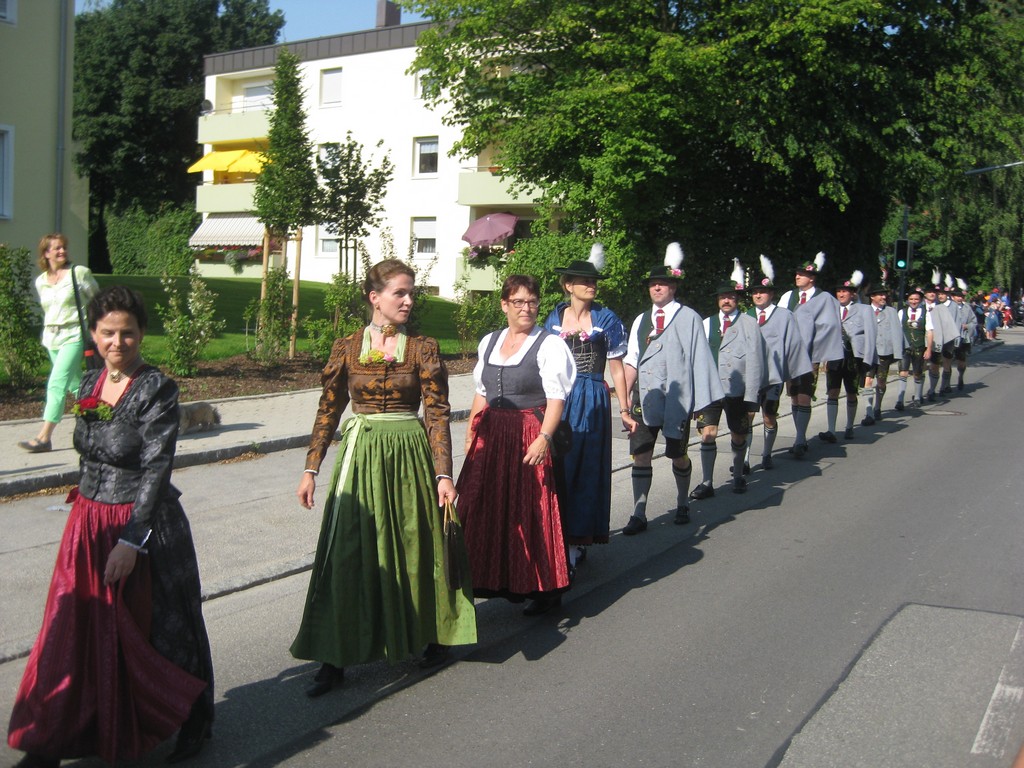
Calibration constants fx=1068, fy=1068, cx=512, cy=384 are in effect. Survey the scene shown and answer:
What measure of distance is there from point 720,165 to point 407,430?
2030 centimetres

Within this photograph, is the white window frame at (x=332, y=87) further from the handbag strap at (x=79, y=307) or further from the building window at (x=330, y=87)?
the handbag strap at (x=79, y=307)

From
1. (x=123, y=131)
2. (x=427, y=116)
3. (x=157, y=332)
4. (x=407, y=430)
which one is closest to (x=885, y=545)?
(x=407, y=430)

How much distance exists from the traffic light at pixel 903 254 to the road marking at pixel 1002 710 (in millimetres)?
20360

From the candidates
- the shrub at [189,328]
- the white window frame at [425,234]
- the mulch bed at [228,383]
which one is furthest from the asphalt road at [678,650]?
the white window frame at [425,234]

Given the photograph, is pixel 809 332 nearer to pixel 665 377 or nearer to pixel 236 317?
pixel 665 377

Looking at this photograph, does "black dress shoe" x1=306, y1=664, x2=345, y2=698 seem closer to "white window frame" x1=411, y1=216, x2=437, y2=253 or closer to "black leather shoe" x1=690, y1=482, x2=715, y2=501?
"black leather shoe" x1=690, y1=482, x2=715, y2=501

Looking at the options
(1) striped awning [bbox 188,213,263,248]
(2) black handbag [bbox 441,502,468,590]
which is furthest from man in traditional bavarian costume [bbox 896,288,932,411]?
(1) striped awning [bbox 188,213,263,248]

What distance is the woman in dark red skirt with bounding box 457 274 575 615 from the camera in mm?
5539

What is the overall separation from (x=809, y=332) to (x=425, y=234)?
33.1 meters

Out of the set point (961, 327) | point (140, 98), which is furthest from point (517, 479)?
point (140, 98)

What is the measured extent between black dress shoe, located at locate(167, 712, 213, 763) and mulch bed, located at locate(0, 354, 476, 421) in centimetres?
782

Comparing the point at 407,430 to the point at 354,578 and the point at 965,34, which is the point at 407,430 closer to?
the point at 354,578

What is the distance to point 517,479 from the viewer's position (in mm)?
5559

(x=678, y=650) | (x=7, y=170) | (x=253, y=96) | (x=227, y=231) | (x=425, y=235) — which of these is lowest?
(x=678, y=650)
